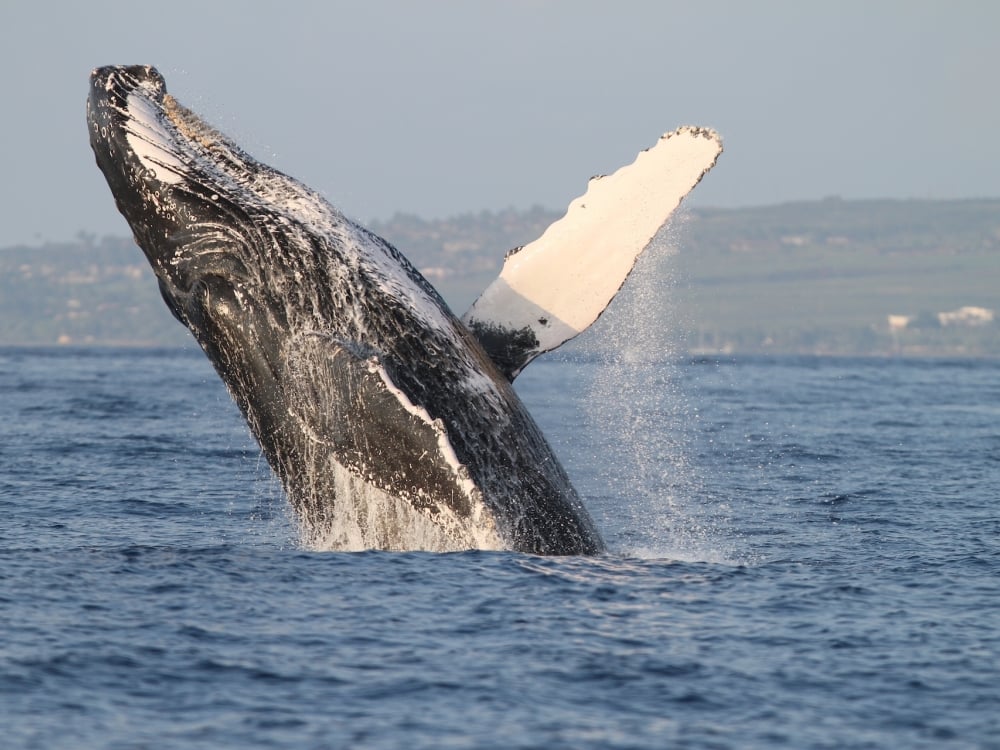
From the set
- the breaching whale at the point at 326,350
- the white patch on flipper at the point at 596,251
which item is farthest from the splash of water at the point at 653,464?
the breaching whale at the point at 326,350

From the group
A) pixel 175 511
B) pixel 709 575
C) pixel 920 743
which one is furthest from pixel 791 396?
pixel 920 743

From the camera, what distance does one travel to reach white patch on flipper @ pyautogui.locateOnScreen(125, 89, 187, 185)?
9.17 m

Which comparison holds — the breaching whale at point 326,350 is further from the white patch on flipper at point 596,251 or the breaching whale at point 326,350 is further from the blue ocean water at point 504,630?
the white patch on flipper at point 596,251

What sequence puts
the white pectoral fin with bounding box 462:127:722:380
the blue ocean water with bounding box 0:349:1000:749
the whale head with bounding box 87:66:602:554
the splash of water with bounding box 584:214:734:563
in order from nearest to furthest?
the blue ocean water with bounding box 0:349:1000:749 < the whale head with bounding box 87:66:602:554 < the white pectoral fin with bounding box 462:127:722:380 < the splash of water with bounding box 584:214:734:563

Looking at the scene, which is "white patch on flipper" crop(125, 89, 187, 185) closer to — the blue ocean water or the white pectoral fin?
the white pectoral fin

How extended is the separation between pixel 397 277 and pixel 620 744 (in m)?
4.15

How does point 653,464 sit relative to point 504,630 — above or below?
above

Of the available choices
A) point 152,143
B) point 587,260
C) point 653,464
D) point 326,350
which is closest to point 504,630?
point 326,350

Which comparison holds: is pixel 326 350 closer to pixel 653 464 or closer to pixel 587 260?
pixel 587 260

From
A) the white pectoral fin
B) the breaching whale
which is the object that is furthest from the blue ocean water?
the white pectoral fin

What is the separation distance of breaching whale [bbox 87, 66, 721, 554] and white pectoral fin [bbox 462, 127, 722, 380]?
0.45 m

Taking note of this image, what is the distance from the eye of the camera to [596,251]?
33.6 feet

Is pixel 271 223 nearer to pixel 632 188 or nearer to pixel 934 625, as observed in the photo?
pixel 632 188

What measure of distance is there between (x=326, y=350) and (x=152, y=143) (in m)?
1.84
